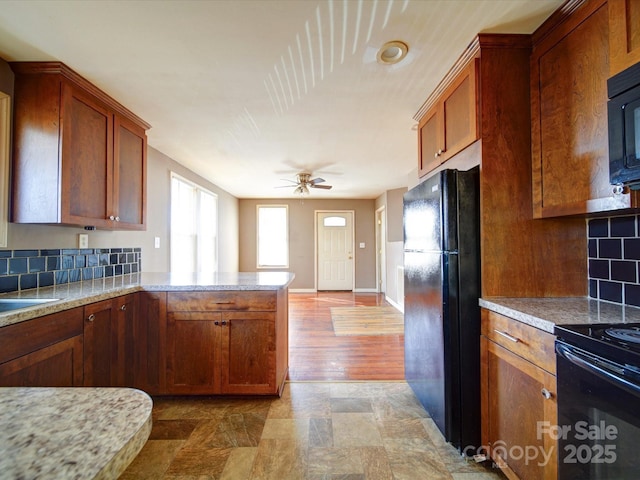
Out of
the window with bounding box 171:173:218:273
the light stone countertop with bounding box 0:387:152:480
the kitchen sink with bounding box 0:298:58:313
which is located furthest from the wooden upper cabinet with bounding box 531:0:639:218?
the window with bounding box 171:173:218:273

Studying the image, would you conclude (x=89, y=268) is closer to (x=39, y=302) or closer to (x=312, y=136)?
(x=39, y=302)

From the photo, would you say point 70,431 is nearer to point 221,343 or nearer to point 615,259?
point 221,343

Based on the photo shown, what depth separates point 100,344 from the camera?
1.72 m

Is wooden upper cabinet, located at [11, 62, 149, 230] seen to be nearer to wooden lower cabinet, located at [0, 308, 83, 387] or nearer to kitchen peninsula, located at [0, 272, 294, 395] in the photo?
kitchen peninsula, located at [0, 272, 294, 395]

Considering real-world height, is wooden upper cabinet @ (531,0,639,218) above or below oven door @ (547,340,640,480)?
above

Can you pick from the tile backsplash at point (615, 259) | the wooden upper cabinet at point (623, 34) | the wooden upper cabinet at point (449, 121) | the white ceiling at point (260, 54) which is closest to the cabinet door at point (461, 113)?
the wooden upper cabinet at point (449, 121)

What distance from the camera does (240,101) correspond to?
2.18 meters

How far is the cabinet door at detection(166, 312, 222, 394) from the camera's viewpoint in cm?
208

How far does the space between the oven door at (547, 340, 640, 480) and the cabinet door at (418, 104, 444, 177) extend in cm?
143

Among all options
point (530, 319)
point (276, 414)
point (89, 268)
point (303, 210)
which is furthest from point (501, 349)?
point (303, 210)

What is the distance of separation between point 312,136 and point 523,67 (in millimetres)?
1767

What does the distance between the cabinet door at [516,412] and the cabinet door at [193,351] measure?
168 centimetres

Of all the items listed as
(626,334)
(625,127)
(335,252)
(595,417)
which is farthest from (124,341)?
(335,252)

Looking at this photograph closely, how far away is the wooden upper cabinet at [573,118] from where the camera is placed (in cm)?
122
